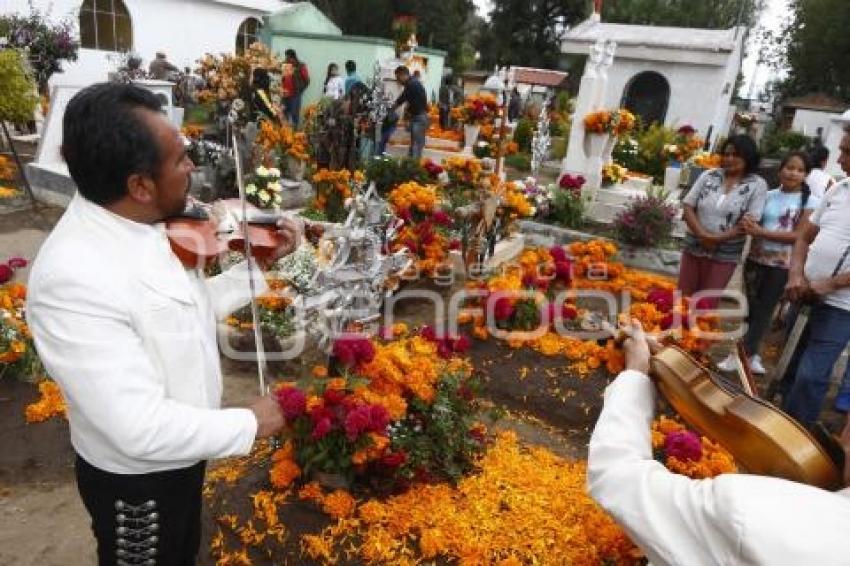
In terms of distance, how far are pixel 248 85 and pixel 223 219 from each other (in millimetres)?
7903

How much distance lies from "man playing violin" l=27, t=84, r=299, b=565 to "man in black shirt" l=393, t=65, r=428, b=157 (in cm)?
916

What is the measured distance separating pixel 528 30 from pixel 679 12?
11.2 meters

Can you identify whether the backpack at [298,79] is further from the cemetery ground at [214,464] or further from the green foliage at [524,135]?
the cemetery ground at [214,464]

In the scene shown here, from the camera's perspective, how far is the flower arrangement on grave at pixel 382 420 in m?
2.37

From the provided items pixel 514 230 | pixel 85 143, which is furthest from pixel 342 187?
pixel 85 143

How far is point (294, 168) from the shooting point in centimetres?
820

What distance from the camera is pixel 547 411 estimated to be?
389 cm

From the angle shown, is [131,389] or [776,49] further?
[776,49]

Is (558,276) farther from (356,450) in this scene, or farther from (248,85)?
(248,85)

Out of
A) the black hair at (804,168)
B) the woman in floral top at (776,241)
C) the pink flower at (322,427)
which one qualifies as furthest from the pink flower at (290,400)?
the black hair at (804,168)

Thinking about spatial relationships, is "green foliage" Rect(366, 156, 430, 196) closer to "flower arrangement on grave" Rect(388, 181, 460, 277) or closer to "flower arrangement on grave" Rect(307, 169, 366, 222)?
"flower arrangement on grave" Rect(307, 169, 366, 222)

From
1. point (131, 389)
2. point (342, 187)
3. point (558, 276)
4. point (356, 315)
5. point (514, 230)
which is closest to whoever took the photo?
point (131, 389)

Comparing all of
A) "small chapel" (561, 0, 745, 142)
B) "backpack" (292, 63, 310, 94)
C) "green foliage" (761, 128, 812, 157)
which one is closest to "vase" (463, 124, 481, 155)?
"backpack" (292, 63, 310, 94)

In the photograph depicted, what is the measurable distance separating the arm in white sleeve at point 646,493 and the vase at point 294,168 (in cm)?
730
